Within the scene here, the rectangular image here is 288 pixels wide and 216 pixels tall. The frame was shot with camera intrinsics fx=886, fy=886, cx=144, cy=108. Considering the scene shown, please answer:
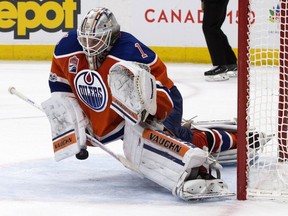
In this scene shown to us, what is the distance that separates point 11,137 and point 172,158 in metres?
1.42

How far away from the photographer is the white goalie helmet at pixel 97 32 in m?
3.01

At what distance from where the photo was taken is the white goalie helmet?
118 inches

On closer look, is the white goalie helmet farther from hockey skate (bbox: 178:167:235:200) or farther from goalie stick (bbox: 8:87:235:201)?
hockey skate (bbox: 178:167:235:200)

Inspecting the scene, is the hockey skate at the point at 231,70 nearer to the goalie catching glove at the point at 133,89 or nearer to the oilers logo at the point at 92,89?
the oilers logo at the point at 92,89

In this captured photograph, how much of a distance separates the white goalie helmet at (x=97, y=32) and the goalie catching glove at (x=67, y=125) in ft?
0.76

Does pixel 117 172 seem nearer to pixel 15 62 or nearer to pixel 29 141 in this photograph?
pixel 29 141

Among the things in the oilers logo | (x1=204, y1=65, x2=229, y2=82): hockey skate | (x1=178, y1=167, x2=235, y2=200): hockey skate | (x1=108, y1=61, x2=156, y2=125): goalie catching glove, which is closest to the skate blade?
(x1=178, y1=167, x2=235, y2=200): hockey skate

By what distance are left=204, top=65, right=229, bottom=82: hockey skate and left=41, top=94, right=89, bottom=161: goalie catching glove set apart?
3570mm

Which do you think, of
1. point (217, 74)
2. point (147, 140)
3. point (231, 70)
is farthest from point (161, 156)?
point (231, 70)

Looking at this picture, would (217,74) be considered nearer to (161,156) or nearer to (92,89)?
(92,89)

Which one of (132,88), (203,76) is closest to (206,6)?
(203,76)

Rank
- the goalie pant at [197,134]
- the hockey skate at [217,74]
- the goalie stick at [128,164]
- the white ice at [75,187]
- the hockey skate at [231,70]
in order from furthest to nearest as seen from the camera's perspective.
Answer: the hockey skate at [231,70] → the hockey skate at [217,74] → the goalie pant at [197,134] → the goalie stick at [128,164] → the white ice at [75,187]

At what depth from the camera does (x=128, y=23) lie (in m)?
7.72

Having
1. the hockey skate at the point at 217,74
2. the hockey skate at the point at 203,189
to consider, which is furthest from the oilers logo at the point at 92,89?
the hockey skate at the point at 217,74
